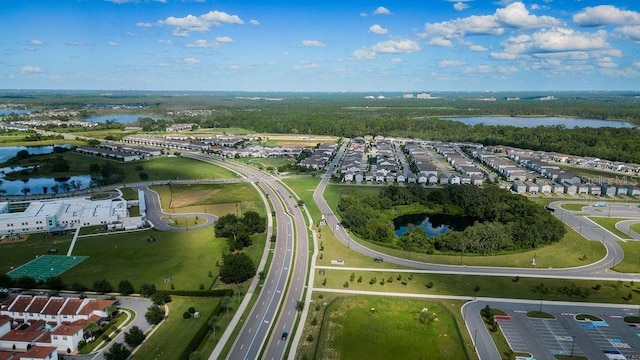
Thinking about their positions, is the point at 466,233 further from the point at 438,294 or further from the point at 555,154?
the point at 555,154

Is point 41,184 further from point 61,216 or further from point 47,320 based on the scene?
point 47,320

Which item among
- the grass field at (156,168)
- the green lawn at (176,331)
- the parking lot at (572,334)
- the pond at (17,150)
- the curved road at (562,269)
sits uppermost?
the pond at (17,150)

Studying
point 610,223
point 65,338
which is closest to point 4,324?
point 65,338

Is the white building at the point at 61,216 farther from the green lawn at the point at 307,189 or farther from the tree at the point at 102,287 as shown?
the green lawn at the point at 307,189

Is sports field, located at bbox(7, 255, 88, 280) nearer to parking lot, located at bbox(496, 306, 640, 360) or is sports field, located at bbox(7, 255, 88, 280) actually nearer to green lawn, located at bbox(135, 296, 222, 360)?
green lawn, located at bbox(135, 296, 222, 360)

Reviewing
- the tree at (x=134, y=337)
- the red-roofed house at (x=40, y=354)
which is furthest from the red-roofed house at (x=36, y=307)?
the tree at (x=134, y=337)

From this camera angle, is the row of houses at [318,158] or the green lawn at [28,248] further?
the row of houses at [318,158]

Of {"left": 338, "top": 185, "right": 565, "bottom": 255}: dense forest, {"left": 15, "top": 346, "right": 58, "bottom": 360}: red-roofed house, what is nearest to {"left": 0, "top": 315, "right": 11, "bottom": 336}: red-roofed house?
{"left": 15, "top": 346, "right": 58, "bottom": 360}: red-roofed house
